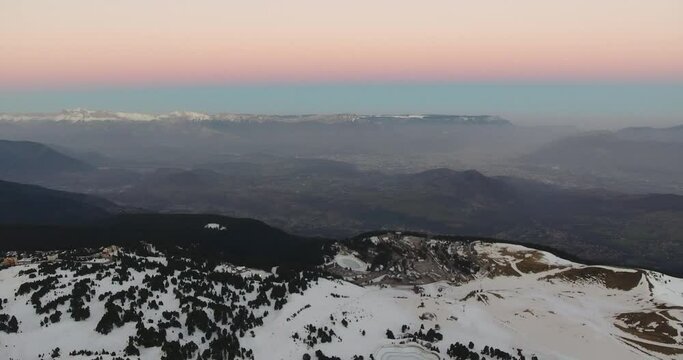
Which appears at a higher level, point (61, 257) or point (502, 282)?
point (61, 257)

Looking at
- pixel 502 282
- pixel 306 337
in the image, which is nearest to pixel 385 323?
pixel 306 337

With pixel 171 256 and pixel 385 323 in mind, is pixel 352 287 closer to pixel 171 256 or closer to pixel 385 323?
pixel 385 323

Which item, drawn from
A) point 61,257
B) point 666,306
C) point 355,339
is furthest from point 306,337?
point 666,306

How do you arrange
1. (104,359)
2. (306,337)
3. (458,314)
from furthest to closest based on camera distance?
(458,314), (306,337), (104,359)

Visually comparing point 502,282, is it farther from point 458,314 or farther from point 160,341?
point 160,341

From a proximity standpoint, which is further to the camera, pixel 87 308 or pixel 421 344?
pixel 421 344

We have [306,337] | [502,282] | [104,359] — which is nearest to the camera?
[104,359]
